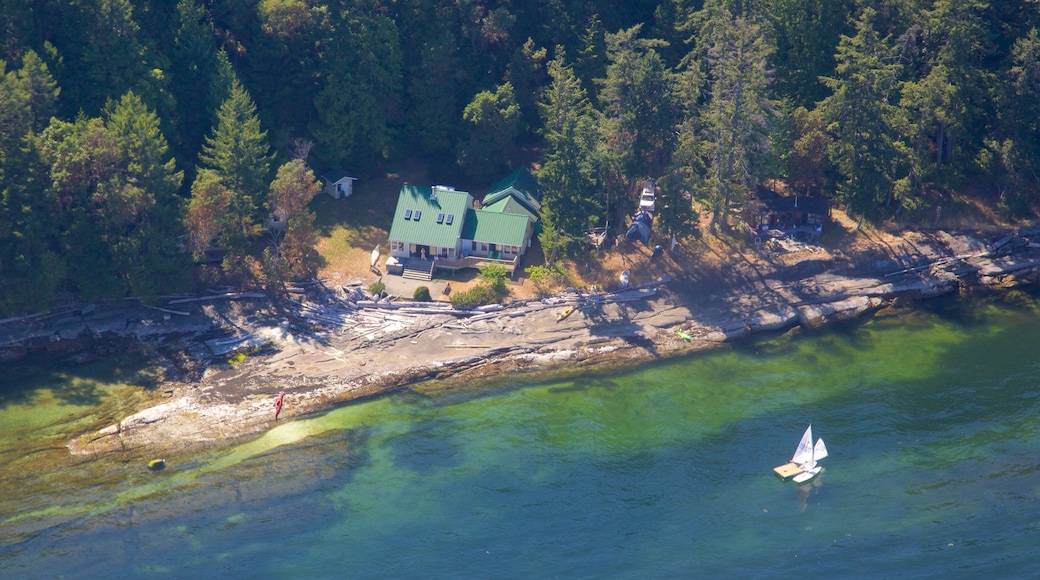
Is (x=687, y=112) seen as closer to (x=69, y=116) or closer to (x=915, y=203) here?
(x=915, y=203)

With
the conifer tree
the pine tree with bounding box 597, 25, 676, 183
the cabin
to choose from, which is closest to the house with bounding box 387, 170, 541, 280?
the pine tree with bounding box 597, 25, 676, 183

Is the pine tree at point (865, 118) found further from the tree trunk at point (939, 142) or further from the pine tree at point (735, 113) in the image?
the pine tree at point (735, 113)

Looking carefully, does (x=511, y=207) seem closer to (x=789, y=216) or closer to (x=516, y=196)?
(x=516, y=196)

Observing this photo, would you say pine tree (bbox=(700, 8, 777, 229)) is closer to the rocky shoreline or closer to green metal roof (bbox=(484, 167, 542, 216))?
the rocky shoreline

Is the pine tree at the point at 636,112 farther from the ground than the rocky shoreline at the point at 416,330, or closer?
farther from the ground

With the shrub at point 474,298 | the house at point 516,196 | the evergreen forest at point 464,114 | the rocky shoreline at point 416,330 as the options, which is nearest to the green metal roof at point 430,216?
the house at point 516,196

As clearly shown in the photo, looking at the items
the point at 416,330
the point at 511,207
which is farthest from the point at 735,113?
the point at 416,330

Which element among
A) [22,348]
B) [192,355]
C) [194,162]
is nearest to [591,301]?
[192,355]
